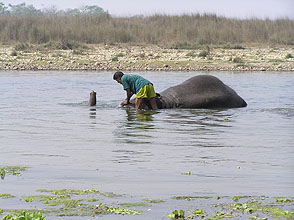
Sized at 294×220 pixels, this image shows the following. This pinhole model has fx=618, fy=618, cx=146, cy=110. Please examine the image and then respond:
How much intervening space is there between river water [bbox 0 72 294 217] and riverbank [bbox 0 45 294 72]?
356 inches

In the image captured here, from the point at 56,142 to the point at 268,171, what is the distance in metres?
2.89

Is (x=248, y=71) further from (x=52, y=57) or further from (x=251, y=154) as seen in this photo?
→ (x=251, y=154)

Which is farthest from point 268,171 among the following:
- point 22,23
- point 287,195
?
point 22,23

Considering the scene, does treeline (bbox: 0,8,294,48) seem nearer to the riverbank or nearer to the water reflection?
the riverbank

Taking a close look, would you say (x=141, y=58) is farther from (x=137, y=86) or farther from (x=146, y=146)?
(x=146, y=146)

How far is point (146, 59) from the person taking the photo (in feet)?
81.6

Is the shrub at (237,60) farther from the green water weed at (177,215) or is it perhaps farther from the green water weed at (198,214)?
the green water weed at (177,215)

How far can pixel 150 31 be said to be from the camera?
3080 cm

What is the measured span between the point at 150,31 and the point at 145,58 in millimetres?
6053

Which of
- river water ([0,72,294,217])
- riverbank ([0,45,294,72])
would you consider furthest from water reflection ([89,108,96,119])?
riverbank ([0,45,294,72])

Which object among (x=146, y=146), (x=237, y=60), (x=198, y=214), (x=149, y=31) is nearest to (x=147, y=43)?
(x=149, y=31)

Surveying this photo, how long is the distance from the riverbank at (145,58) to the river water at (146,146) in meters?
9.05

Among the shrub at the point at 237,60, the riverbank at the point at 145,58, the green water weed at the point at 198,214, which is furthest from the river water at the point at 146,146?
the shrub at the point at 237,60

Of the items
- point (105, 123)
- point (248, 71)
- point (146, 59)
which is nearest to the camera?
point (105, 123)
